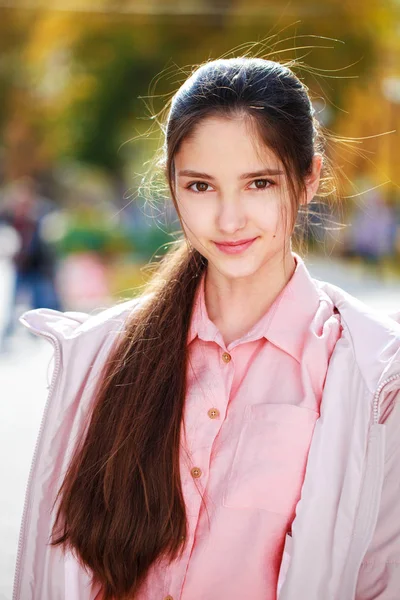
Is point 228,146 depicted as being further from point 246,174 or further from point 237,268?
point 237,268

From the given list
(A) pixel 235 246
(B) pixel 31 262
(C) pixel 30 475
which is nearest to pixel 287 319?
(A) pixel 235 246

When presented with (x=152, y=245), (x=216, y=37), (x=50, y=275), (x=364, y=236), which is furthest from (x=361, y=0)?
(x=50, y=275)

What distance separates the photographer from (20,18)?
2962 cm

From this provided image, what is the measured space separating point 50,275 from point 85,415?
8388 mm

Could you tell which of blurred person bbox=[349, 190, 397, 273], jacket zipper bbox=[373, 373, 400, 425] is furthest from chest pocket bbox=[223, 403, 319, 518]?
blurred person bbox=[349, 190, 397, 273]

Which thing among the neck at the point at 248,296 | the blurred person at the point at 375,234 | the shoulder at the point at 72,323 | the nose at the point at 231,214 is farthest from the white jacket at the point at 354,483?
the blurred person at the point at 375,234

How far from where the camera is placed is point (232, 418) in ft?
7.17

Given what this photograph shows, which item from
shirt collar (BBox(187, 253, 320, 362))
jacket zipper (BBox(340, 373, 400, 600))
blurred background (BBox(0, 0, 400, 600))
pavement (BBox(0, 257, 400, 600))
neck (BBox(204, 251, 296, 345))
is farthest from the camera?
blurred background (BBox(0, 0, 400, 600))

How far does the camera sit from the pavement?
421cm

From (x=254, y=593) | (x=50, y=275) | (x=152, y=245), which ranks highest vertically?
(x=152, y=245)

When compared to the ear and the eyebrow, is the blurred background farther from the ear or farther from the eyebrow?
the eyebrow

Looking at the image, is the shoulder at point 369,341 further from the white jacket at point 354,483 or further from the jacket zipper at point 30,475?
the jacket zipper at point 30,475

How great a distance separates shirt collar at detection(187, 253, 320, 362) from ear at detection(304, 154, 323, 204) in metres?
0.19

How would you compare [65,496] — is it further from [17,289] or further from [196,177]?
[17,289]
